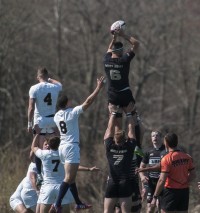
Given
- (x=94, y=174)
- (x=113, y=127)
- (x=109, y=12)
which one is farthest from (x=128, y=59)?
(x=109, y=12)

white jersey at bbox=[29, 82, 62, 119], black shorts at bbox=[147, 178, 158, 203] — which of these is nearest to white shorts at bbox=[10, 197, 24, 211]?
white jersey at bbox=[29, 82, 62, 119]

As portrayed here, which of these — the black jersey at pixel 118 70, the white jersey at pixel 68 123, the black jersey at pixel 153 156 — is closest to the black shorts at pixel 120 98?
the black jersey at pixel 118 70

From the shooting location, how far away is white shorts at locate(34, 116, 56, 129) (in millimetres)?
20094

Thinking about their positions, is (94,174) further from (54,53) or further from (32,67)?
(54,53)

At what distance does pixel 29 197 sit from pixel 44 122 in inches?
65.6

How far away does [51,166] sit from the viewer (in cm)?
1862

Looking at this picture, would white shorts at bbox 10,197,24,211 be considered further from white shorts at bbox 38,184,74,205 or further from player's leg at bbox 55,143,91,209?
player's leg at bbox 55,143,91,209

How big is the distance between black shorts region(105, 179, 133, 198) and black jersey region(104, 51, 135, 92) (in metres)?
1.99

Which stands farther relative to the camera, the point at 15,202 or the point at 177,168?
the point at 15,202

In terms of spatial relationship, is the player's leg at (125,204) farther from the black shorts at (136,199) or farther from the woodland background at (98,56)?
the woodland background at (98,56)

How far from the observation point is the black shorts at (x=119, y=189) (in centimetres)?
1761

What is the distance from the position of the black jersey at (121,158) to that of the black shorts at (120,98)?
1.22m

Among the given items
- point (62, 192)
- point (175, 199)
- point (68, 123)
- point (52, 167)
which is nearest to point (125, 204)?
point (175, 199)

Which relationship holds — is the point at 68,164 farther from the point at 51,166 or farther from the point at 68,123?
the point at 68,123
